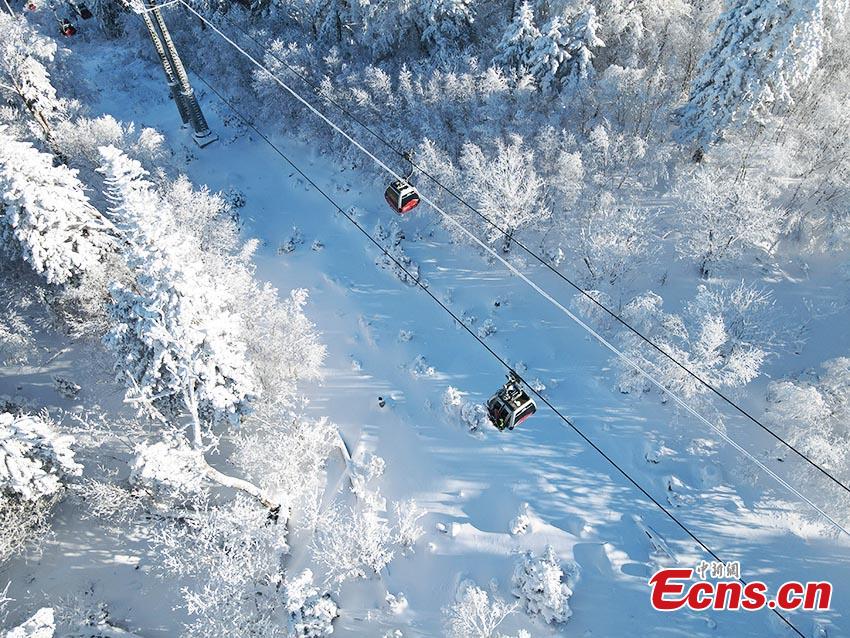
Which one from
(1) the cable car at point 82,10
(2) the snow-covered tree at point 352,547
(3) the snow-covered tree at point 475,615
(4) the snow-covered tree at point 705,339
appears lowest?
(3) the snow-covered tree at point 475,615

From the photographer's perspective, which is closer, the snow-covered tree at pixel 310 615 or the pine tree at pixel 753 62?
the snow-covered tree at pixel 310 615

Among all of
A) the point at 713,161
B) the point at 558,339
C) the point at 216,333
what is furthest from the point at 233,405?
the point at 713,161

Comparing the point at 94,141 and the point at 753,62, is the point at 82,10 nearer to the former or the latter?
the point at 94,141

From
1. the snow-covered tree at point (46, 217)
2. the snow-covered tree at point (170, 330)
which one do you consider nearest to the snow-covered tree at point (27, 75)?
the snow-covered tree at point (46, 217)

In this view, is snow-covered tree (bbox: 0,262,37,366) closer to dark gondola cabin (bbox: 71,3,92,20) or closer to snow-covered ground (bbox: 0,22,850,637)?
snow-covered ground (bbox: 0,22,850,637)

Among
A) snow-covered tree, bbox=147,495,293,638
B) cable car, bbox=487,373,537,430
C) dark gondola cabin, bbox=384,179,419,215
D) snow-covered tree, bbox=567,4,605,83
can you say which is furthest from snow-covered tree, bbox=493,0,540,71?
snow-covered tree, bbox=147,495,293,638

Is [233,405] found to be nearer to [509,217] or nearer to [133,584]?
[133,584]

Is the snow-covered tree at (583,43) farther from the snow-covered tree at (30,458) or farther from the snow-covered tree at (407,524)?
the snow-covered tree at (30,458)

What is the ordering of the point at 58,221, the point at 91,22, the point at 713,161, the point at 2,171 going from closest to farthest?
the point at 2,171 < the point at 58,221 < the point at 713,161 < the point at 91,22
